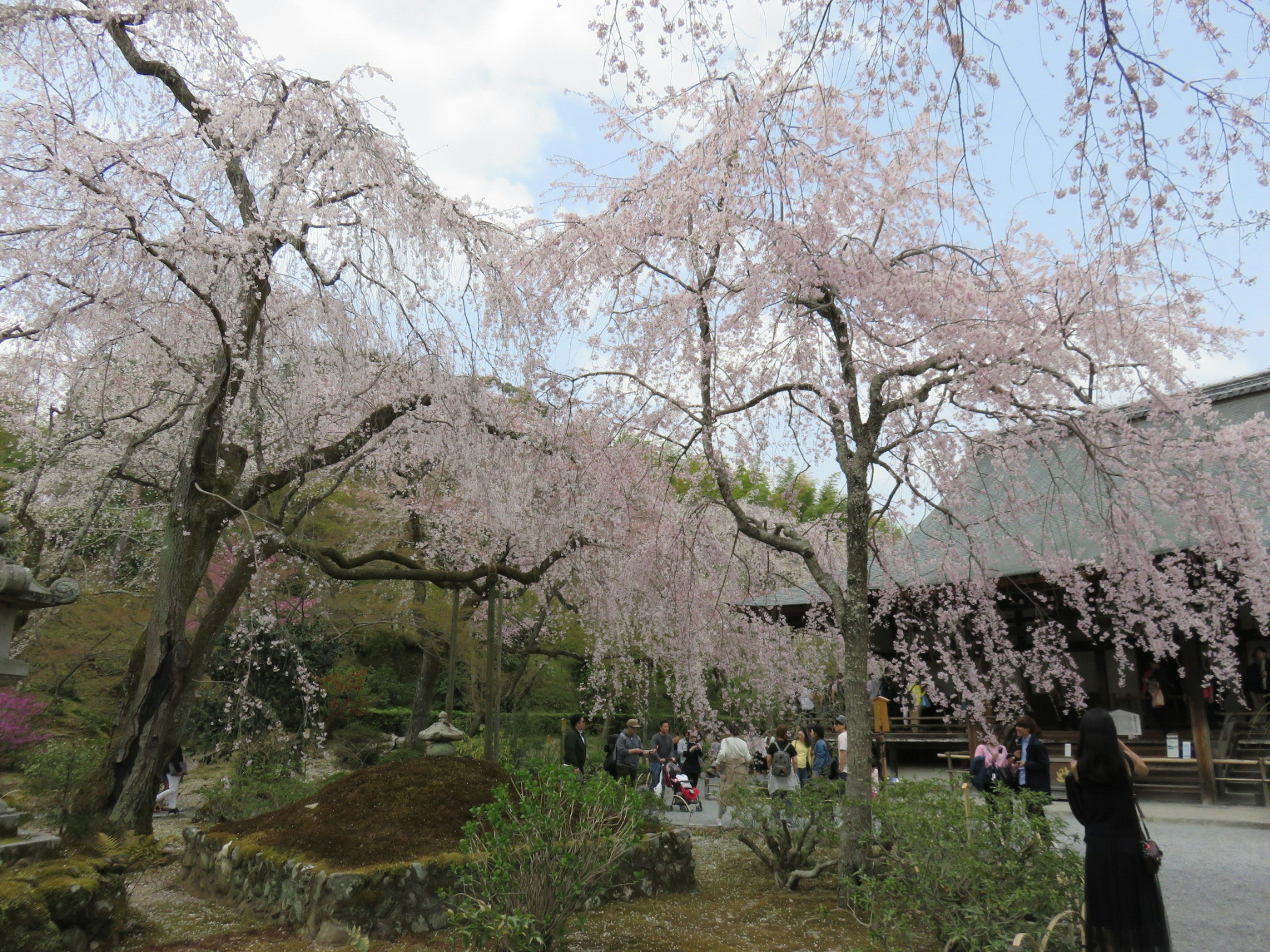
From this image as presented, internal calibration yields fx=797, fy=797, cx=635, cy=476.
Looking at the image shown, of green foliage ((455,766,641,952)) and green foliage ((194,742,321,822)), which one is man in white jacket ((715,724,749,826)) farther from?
green foliage ((455,766,641,952))

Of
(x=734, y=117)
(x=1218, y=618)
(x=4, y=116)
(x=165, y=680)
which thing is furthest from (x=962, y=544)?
(x=4, y=116)

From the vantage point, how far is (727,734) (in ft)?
38.8

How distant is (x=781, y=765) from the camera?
1038 cm

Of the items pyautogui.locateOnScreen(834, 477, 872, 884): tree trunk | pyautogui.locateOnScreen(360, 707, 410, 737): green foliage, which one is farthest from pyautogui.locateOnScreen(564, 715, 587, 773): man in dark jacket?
pyautogui.locateOnScreen(360, 707, 410, 737): green foliage

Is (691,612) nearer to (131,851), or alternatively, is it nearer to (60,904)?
(131,851)

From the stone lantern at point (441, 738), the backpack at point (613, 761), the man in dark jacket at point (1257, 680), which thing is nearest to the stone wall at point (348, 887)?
the stone lantern at point (441, 738)

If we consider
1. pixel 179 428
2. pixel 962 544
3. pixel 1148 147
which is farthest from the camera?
pixel 962 544

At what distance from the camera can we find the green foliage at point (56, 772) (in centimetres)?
775

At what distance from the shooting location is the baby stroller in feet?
40.6

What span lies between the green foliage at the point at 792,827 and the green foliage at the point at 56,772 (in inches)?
235

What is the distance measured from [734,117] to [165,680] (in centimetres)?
665

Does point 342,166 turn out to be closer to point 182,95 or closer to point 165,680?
point 182,95

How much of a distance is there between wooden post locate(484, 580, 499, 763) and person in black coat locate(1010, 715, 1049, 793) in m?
4.76

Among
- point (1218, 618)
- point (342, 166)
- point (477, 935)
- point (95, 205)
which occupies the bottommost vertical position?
point (477, 935)
